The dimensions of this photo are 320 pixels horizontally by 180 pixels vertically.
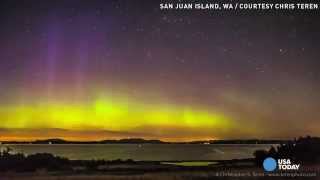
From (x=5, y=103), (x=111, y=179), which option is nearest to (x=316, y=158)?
(x=111, y=179)

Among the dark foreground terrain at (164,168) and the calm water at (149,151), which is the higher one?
the calm water at (149,151)

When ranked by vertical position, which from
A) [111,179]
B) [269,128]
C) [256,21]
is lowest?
[111,179]

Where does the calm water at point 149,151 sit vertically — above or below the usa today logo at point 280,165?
above

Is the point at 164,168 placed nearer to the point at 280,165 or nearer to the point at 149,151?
the point at 149,151

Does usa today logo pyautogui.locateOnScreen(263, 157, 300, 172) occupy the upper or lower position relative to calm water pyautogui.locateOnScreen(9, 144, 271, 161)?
lower

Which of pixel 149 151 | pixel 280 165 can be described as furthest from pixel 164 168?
pixel 280 165

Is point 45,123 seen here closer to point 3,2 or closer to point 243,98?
point 3,2

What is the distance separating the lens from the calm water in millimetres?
2848

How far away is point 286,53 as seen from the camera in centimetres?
291

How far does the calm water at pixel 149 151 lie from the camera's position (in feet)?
9.34

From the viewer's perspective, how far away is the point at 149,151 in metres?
2.89

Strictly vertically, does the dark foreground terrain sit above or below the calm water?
below

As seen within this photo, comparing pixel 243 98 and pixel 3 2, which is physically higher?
pixel 3 2

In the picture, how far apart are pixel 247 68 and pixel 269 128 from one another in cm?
32
